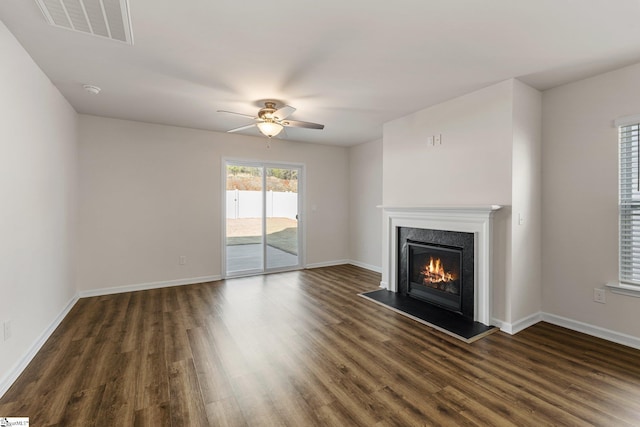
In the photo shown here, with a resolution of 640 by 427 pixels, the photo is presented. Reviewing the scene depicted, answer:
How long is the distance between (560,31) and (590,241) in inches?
78.9

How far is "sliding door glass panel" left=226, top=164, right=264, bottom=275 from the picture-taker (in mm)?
5242

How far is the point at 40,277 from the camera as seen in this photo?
2.69 meters

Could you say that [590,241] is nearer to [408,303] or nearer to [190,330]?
[408,303]

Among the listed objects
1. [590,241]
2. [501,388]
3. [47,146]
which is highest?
[47,146]

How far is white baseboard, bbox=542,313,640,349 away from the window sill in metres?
0.38

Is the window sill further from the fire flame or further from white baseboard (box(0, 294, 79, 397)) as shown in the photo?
white baseboard (box(0, 294, 79, 397))

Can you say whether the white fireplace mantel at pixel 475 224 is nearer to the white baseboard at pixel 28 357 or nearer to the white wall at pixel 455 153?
the white wall at pixel 455 153

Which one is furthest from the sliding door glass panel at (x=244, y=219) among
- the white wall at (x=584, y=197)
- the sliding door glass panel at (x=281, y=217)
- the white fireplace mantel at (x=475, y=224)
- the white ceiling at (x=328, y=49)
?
the white wall at (x=584, y=197)

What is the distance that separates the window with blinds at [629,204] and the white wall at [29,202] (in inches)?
199

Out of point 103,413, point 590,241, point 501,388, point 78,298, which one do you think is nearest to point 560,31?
point 590,241

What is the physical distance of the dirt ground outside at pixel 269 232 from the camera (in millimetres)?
5285

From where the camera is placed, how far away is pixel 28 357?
2.39 m

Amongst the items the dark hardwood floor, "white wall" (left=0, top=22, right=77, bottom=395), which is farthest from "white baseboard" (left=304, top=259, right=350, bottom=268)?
"white wall" (left=0, top=22, right=77, bottom=395)

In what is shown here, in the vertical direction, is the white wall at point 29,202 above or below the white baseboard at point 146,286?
above
